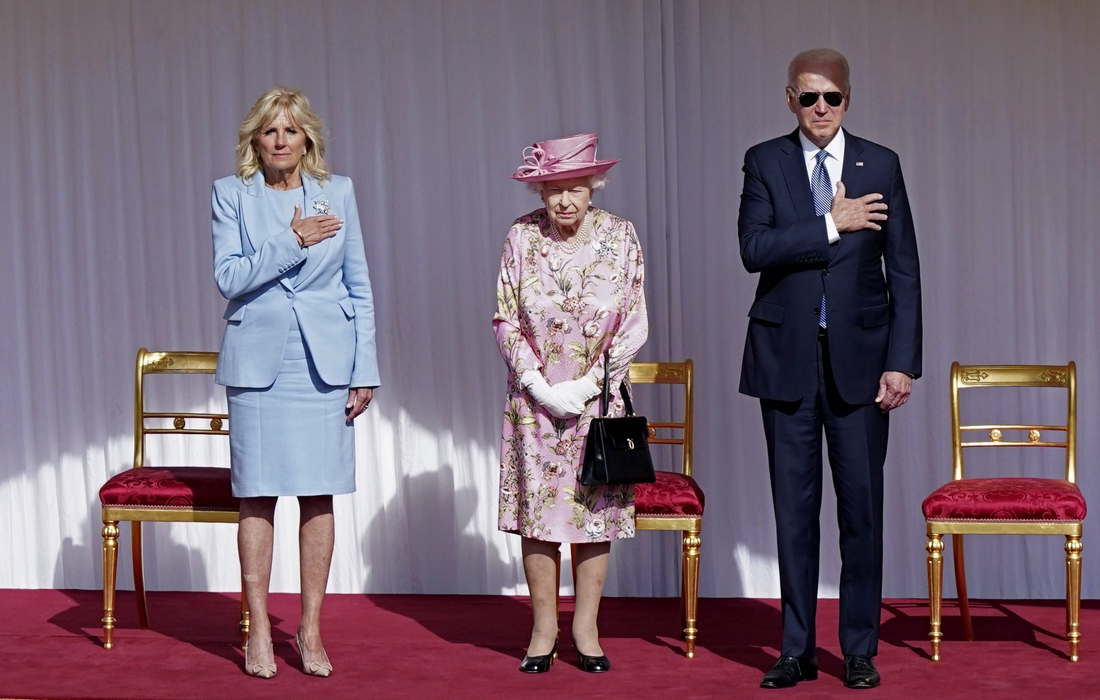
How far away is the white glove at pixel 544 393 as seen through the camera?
12.4 ft

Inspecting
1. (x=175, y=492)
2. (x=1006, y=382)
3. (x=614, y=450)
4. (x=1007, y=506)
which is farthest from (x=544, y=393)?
(x=1006, y=382)

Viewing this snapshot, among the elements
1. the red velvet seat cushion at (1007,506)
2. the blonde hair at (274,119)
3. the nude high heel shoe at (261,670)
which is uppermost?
the blonde hair at (274,119)

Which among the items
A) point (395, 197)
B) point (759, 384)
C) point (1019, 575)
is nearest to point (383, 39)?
point (395, 197)

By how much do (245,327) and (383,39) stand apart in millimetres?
1942

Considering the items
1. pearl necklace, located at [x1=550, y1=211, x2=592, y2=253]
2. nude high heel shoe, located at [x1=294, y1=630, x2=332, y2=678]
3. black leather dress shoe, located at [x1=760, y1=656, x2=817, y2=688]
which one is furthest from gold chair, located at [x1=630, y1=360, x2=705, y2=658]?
nude high heel shoe, located at [x1=294, y1=630, x2=332, y2=678]

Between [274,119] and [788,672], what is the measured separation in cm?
209

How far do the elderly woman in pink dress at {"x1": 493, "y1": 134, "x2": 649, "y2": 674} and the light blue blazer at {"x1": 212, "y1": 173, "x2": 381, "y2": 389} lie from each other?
48cm

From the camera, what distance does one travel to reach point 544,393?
12.4ft

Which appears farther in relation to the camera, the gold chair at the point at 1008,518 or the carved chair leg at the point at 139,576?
the carved chair leg at the point at 139,576

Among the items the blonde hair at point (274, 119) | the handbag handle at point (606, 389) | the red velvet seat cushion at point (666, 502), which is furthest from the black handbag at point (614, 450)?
the blonde hair at point (274, 119)

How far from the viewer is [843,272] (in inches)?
140

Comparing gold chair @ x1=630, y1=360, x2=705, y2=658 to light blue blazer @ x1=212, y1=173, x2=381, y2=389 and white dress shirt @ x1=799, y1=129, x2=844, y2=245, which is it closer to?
light blue blazer @ x1=212, y1=173, x2=381, y2=389

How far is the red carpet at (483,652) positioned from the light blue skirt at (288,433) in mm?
566

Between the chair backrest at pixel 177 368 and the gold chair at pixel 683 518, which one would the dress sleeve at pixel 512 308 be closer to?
the gold chair at pixel 683 518
